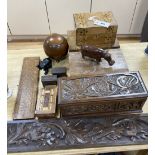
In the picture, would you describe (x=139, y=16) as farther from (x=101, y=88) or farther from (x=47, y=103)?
(x=47, y=103)

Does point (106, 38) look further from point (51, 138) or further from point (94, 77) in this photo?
point (51, 138)

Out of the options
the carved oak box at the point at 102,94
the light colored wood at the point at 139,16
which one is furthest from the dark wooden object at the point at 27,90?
the light colored wood at the point at 139,16

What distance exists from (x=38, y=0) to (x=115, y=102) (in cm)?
143

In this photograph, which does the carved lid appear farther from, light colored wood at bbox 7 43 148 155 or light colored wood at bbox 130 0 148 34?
light colored wood at bbox 130 0 148 34

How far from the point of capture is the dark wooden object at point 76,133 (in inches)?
32.1

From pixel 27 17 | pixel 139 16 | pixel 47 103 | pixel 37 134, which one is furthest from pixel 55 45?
pixel 139 16

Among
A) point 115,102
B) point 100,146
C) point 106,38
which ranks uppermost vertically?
point 106,38

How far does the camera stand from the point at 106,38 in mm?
1066

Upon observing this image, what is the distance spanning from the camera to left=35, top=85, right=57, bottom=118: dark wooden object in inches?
34.1

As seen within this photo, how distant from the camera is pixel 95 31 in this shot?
1.02 metres

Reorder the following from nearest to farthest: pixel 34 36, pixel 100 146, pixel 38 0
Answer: pixel 100 146
pixel 38 0
pixel 34 36

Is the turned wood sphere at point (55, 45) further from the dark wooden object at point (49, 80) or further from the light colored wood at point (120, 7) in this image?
the light colored wood at point (120, 7)

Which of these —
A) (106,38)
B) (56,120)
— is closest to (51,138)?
(56,120)

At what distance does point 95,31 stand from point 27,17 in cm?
121
